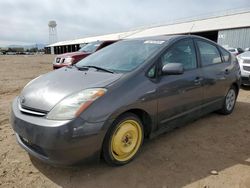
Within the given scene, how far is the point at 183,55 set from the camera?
3840 millimetres

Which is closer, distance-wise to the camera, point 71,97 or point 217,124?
point 71,97

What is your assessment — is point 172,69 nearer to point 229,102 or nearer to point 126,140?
point 126,140

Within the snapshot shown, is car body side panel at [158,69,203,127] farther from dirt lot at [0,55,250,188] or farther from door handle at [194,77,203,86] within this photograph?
dirt lot at [0,55,250,188]

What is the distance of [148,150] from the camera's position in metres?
3.45

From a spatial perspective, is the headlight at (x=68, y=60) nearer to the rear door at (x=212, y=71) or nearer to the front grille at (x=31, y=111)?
the rear door at (x=212, y=71)

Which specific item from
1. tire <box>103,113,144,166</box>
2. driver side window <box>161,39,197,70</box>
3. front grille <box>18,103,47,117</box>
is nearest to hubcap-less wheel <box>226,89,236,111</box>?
driver side window <box>161,39,197,70</box>

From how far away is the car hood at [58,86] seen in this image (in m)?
2.67

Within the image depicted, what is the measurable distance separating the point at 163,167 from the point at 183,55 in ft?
5.85

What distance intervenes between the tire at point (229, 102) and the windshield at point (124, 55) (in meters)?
2.18

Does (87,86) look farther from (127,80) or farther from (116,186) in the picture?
(116,186)

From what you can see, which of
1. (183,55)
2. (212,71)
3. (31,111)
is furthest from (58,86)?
(212,71)

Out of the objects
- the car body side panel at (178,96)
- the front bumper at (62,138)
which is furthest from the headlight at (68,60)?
the front bumper at (62,138)

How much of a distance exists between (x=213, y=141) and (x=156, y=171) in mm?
1337

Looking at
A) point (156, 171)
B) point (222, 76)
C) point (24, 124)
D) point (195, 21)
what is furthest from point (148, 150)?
point (195, 21)
